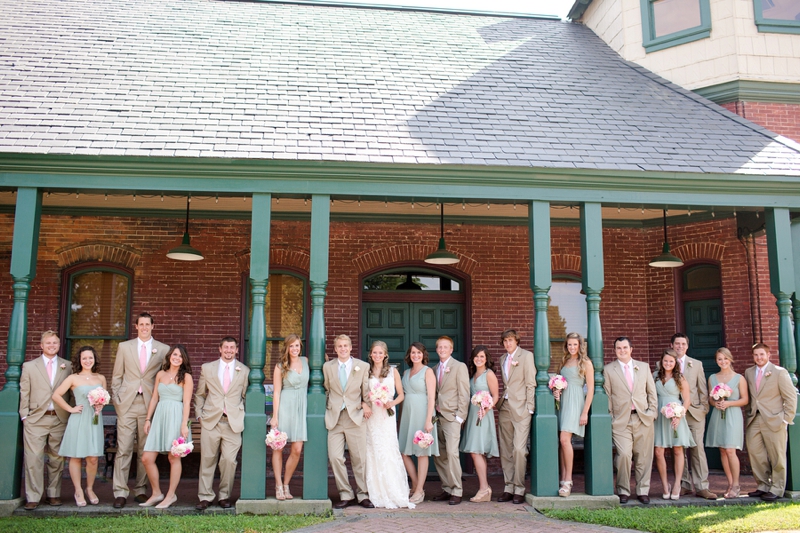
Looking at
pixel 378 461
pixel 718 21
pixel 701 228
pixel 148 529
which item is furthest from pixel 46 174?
pixel 718 21

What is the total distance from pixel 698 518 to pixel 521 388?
7.11ft

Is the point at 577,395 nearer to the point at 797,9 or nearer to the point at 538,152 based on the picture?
the point at 538,152

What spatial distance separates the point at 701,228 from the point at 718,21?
3.48 m

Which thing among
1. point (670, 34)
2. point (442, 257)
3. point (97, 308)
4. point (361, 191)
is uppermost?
point (670, 34)

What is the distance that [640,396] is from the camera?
297 inches

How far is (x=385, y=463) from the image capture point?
7340 mm

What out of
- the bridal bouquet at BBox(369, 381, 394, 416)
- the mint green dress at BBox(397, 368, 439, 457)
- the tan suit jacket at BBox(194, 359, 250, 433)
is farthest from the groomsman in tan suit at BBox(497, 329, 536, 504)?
the tan suit jacket at BBox(194, 359, 250, 433)

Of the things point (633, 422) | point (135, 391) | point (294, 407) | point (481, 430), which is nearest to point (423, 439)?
point (481, 430)

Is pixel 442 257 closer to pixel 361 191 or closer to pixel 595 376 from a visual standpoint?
pixel 361 191

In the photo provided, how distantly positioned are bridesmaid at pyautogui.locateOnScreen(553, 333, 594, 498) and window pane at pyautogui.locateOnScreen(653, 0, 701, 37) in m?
6.92

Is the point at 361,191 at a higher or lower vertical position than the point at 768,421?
higher

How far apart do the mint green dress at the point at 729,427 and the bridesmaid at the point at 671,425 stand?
1.09ft

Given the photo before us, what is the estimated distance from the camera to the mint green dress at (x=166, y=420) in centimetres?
702

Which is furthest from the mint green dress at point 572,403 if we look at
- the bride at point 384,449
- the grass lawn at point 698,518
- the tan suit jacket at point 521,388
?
the bride at point 384,449
